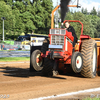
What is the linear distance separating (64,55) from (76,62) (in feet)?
1.76

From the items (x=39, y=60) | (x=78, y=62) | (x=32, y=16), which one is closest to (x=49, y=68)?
(x=39, y=60)

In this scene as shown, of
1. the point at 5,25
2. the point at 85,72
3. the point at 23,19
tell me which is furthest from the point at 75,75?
the point at 23,19

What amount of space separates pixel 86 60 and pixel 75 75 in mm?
1434

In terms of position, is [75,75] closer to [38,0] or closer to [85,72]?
[85,72]

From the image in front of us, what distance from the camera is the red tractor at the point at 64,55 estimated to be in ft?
24.6

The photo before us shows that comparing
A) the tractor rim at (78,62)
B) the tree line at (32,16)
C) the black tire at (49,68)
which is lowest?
the black tire at (49,68)

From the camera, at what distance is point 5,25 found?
51.2 m

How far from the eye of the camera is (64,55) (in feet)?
25.1

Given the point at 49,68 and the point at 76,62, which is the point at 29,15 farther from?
the point at 76,62

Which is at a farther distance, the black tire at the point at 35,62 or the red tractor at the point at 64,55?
the black tire at the point at 35,62

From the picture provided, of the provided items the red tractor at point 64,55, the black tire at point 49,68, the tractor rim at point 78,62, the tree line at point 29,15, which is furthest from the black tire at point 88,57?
the tree line at point 29,15

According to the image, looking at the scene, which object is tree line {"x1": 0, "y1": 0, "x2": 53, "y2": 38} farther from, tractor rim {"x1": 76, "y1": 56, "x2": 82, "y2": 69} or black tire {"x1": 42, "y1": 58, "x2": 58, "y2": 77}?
tractor rim {"x1": 76, "y1": 56, "x2": 82, "y2": 69}

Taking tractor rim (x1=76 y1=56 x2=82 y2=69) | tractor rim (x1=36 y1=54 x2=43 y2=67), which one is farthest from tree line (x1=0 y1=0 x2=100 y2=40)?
tractor rim (x1=76 y1=56 x2=82 y2=69)

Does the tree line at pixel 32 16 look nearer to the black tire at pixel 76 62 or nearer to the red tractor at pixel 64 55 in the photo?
the red tractor at pixel 64 55
